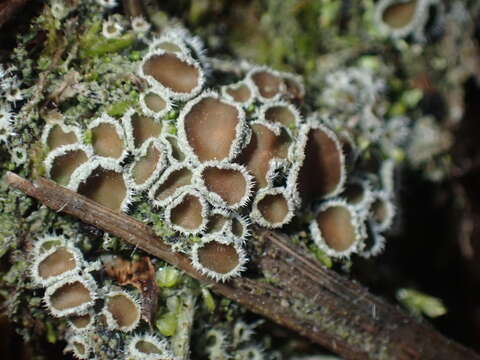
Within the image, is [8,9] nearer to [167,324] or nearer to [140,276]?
[140,276]

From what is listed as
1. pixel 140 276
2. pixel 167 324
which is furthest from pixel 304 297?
pixel 140 276

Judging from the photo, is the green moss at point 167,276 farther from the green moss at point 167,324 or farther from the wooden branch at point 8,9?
the wooden branch at point 8,9

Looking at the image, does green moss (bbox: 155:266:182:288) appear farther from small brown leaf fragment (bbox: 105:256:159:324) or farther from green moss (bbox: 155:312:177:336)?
green moss (bbox: 155:312:177:336)

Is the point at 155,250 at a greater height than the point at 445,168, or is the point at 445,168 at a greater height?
the point at 445,168

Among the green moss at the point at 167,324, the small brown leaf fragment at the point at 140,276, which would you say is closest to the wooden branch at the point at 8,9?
the small brown leaf fragment at the point at 140,276

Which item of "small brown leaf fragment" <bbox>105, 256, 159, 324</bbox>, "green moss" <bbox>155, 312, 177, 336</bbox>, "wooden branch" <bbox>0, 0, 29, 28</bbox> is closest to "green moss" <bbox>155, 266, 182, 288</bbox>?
"small brown leaf fragment" <bbox>105, 256, 159, 324</bbox>

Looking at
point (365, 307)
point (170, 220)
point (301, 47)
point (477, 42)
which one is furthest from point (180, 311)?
point (477, 42)

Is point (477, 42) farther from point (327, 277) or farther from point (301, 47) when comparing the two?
point (327, 277)
